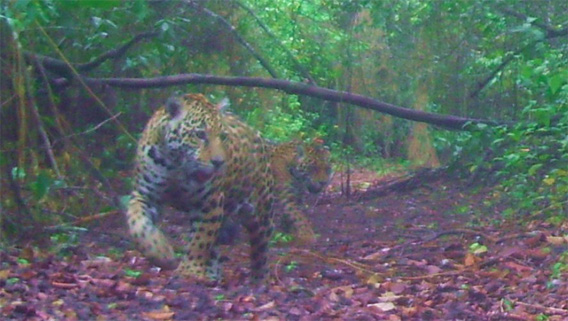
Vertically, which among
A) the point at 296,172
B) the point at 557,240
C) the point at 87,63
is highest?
the point at 87,63

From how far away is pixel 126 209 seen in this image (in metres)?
6.30

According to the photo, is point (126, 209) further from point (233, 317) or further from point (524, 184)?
point (524, 184)

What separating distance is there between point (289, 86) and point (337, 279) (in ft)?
10.1

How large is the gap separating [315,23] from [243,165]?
647cm

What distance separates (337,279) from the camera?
664 centimetres

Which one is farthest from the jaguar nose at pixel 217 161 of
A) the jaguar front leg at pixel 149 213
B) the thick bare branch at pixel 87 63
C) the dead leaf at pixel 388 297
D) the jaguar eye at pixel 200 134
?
the thick bare branch at pixel 87 63

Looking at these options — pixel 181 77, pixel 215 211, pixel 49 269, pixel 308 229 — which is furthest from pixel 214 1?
pixel 49 269

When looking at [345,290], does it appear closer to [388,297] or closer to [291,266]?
[388,297]

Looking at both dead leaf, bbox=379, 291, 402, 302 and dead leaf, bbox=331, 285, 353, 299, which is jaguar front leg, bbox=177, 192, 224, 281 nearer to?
dead leaf, bbox=331, 285, 353, 299

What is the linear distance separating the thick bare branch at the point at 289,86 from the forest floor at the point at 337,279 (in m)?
0.96

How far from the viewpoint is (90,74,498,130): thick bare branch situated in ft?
29.5

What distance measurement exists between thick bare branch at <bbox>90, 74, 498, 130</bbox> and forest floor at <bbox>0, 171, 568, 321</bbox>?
3.15 feet

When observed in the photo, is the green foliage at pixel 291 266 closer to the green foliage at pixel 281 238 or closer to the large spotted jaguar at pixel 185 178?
the large spotted jaguar at pixel 185 178

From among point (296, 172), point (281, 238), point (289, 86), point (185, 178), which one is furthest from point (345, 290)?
point (296, 172)
